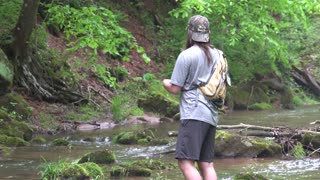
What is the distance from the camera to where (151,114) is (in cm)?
1795

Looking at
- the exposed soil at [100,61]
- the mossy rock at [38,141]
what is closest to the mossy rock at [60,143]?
the mossy rock at [38,141]

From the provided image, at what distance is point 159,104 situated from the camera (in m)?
18.3

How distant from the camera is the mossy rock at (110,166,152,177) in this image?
7.82 m

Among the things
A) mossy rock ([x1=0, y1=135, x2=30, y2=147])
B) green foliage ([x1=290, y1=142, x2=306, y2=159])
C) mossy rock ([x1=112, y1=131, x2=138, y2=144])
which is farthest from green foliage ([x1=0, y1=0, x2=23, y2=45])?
green foliage ([x1=290, y1=142, x2=306, y2=159])

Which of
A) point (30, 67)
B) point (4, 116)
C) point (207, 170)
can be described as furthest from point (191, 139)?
point (30, 67)

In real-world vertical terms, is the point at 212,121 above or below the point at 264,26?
below

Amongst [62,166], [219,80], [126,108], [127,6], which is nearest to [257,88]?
[127,6]

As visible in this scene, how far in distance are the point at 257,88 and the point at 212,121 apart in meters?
21.0

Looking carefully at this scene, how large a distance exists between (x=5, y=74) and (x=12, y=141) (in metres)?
2.91

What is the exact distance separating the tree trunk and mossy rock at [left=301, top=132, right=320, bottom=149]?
24.4 ft

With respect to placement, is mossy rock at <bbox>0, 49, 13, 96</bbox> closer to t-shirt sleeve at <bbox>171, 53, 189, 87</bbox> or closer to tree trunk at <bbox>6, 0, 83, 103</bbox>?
tree trunk at <bbox>6, 0, 83, 103</bbox>

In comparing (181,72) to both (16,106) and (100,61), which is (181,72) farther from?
(100,61)

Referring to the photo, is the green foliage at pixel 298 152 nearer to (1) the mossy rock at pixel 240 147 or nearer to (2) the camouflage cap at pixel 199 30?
(1) the mossy rock at pixel 240 147

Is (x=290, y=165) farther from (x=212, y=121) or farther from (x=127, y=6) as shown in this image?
(x=127, y=6)
